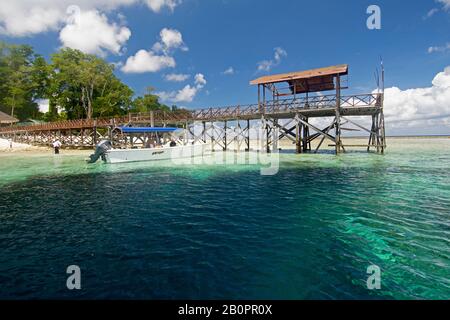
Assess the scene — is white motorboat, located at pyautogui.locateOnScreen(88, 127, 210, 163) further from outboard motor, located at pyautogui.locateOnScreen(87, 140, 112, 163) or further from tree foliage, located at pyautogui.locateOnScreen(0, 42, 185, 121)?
tree foliage, located at pyautogui.locateOnScreen(0, 42, 185, 121)

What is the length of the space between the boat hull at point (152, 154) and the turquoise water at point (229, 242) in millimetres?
9826

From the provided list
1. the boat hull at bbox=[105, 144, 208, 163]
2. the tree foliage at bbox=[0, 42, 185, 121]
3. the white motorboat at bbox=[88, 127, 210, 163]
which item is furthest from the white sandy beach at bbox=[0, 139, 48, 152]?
the boat hull at bbox=[105, 144, 208, 163]

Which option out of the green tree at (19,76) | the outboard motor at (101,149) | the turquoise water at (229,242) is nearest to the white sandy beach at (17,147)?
the green tree at (19,76)

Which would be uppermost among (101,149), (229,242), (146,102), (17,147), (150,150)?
(146,102)

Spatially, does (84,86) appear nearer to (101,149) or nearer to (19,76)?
(19,76)

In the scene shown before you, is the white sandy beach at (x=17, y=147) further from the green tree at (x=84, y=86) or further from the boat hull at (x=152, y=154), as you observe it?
the boat hull at (x=152, y=154)

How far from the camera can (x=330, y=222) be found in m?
6.82

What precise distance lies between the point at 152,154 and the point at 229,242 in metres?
18.6

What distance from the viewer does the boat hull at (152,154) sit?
20.7 meters

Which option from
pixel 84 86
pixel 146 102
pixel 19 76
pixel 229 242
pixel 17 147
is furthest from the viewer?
pixel 146 102

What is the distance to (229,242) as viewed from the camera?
567 cm

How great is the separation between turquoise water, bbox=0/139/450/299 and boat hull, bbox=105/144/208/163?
9.83m

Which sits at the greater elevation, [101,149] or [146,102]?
[146,102]

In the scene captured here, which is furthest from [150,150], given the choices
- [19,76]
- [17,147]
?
[19,76]
